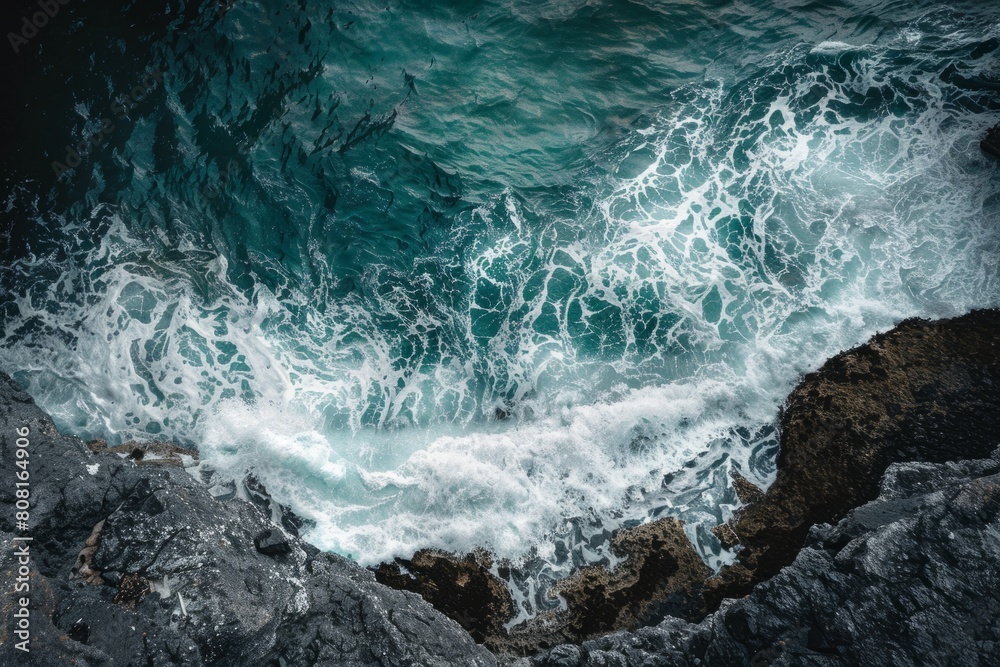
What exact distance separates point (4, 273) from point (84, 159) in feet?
9.98

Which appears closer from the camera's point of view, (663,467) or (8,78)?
(663,467)

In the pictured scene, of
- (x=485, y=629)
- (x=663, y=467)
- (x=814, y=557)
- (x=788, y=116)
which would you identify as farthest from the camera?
(x=788, y=116)

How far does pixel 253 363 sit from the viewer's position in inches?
425

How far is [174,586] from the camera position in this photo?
6777 mm

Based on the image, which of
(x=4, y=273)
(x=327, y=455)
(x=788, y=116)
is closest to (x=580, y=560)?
(x=327, y=455)

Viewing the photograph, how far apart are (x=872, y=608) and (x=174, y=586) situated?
907 centimetres

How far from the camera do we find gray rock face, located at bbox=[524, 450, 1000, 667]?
6301mm

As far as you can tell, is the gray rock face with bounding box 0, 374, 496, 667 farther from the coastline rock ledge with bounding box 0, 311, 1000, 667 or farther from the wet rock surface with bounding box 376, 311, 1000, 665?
the wet rock surface with bounding box 376, 311, 1000, 665

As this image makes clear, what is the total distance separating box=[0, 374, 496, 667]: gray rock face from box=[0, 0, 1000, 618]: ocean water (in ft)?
5.08

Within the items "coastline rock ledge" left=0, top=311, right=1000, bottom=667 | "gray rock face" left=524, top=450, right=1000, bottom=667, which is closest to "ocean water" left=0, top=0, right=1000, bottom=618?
"coastline rock ledge" left=0, top=311, right=1000, bottom=667

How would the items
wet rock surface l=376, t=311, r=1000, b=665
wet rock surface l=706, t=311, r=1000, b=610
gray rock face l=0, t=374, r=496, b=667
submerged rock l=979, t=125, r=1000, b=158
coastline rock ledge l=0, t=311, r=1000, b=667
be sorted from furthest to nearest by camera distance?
submerged rock l=979, t=125, r=1000, b=158, wet rock surface l=706, t=311, r=1000, b=610, wet rock surface l=376, t=311, r=1000, b=665, coastline rock ledge l=0, t=311, r=1000, b=667, gray rock face l=0, t=374, r=496, b=667

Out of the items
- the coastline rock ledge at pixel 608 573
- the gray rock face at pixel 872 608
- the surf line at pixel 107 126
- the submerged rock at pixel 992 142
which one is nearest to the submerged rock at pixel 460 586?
the coastline rock ledge at pixel 608 573

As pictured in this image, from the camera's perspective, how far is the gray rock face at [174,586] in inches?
247

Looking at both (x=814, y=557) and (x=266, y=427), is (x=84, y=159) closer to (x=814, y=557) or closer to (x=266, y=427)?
(x=266, y=427)
